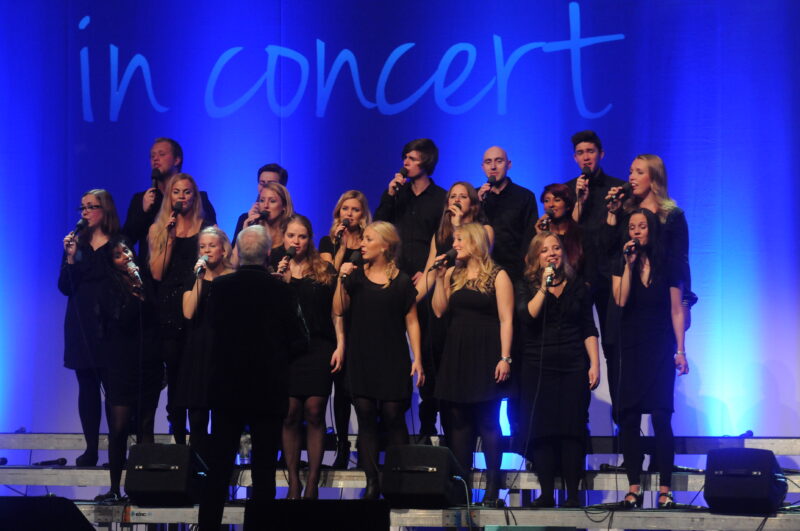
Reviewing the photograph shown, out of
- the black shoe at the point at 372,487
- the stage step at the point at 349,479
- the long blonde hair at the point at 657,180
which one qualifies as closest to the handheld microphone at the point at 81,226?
the stage step at the point at 349,479

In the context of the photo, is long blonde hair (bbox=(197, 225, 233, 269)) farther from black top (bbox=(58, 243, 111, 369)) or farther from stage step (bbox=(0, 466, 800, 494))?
stage step (bbox=(0, 466, 800, 494))

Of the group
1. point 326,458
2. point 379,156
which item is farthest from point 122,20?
point 326,458

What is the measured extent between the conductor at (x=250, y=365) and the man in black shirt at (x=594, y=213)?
1.82 meters

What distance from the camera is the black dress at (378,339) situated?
5.53 m

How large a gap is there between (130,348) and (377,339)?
1.28 metres

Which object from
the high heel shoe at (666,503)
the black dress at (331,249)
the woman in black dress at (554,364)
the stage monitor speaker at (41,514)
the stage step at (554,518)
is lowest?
the stage step at (554,518)

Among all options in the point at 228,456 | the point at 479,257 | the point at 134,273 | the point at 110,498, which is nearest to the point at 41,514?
the point at 228,456

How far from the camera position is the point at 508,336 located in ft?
18.3

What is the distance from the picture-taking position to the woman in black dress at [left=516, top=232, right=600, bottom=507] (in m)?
5.46

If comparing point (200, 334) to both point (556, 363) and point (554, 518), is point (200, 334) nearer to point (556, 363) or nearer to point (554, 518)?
point (556, 363)

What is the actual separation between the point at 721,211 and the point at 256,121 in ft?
10.3

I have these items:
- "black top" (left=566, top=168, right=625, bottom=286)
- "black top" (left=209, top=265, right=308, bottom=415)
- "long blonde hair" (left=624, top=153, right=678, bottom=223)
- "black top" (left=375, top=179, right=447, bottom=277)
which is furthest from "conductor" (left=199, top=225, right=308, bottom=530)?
"long blonde hair" (left=624, top=153, right=678, bottom=223)

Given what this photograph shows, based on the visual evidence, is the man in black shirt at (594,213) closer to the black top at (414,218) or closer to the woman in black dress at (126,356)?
the black top at (414,218)

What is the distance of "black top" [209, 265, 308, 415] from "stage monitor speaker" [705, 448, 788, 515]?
200 centimetres
